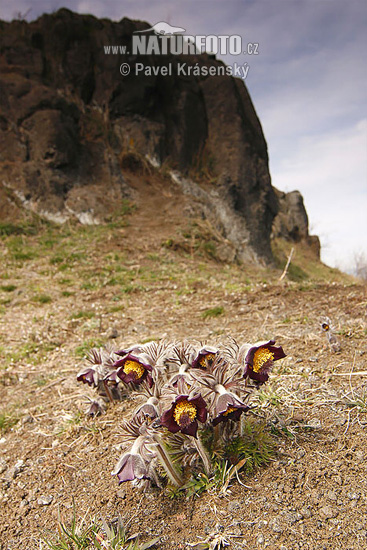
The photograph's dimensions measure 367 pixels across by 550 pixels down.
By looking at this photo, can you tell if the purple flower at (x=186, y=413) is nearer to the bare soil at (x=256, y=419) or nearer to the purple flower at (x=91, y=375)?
the bare soil at (x=256, y=419)

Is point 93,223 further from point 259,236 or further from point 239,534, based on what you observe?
point 239,534

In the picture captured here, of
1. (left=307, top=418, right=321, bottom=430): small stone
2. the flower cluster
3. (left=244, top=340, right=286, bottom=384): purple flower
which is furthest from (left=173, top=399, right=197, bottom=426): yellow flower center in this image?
(left=307, top=418, right=321, bottom=430): small stone

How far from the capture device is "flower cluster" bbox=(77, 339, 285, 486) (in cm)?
148

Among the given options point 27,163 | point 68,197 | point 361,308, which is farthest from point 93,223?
point 361,308

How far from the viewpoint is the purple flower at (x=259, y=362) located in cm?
155

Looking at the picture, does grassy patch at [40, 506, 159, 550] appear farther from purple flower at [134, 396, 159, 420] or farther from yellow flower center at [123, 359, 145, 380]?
yellow flower center at [123, 359, 145, 380]

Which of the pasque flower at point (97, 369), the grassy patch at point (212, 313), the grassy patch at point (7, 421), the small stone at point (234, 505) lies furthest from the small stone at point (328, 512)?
the grassy patch at point (212, 313)

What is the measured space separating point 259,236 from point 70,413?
401 inches

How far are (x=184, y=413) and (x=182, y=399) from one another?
2.0 inches

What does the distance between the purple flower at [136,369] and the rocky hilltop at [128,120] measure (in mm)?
8961

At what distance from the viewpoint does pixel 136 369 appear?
1750 millimetres

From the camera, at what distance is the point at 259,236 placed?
12.3 metres

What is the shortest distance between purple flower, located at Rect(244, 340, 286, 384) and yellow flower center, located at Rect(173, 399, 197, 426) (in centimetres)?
25

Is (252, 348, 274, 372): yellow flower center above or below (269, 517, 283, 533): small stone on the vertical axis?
above
